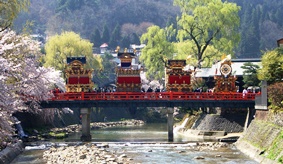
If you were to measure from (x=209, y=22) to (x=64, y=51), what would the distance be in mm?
22213

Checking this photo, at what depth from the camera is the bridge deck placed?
192 ft

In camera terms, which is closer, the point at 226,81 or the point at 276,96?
the point at 276,96

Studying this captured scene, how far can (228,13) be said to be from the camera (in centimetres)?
8100

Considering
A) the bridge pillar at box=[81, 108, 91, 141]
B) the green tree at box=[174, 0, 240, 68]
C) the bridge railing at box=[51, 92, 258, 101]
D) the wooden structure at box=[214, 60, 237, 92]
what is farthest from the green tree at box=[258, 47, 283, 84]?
the green tree at box=[174, 0, 240, 68]

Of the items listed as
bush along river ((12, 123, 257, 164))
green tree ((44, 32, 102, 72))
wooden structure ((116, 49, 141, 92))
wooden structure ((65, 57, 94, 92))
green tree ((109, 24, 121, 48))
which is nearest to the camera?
bush along river ((12, 123, 257, 164))

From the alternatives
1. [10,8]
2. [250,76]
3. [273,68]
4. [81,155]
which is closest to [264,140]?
[273,68]

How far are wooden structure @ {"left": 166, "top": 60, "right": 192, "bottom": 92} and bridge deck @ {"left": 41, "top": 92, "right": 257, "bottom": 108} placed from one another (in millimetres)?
5767

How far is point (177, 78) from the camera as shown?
6581 centimetres

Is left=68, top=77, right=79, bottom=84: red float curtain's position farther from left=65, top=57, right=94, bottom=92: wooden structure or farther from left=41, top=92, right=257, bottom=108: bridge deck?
left=41, top=92, right=257, bottom=108: bridge deck

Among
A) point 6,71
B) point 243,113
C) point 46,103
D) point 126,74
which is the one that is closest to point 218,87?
point 243,113

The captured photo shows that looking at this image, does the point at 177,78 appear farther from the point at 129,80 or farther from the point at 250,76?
the point at 250,76

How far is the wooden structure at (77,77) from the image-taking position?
63875 mm

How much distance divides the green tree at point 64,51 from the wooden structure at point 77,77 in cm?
2107

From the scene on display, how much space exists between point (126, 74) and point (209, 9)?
1998 centimetres
